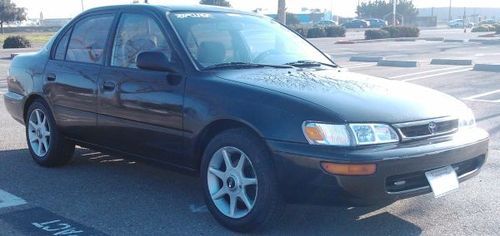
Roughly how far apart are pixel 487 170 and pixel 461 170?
6.27 feet

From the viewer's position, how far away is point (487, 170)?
249 inches

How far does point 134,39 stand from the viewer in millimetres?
5500

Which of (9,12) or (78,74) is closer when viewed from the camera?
(78,74)

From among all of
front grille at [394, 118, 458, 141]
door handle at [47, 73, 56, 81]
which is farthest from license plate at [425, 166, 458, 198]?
door handle at [47, 73, 56, 81]

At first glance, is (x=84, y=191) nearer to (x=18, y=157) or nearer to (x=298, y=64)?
(x=18, y=157)

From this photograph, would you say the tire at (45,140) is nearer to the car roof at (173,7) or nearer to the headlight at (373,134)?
the car roof at (173,7)

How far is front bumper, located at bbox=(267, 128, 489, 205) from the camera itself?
13.1ft

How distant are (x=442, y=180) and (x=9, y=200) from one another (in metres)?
3.40

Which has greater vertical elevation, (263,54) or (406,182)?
(263,54)

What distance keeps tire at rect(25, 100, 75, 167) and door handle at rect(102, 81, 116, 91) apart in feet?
3.15

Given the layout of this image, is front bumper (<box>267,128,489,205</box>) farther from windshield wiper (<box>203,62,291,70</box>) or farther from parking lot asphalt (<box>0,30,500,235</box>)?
windshield wiper (<box>203,62,291,70</box>)

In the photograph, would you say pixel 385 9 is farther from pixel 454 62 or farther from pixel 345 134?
pixel 345 134

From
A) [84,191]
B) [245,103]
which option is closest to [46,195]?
[84,191]

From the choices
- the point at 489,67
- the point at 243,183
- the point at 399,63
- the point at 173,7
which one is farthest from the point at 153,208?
the point at 399,63
